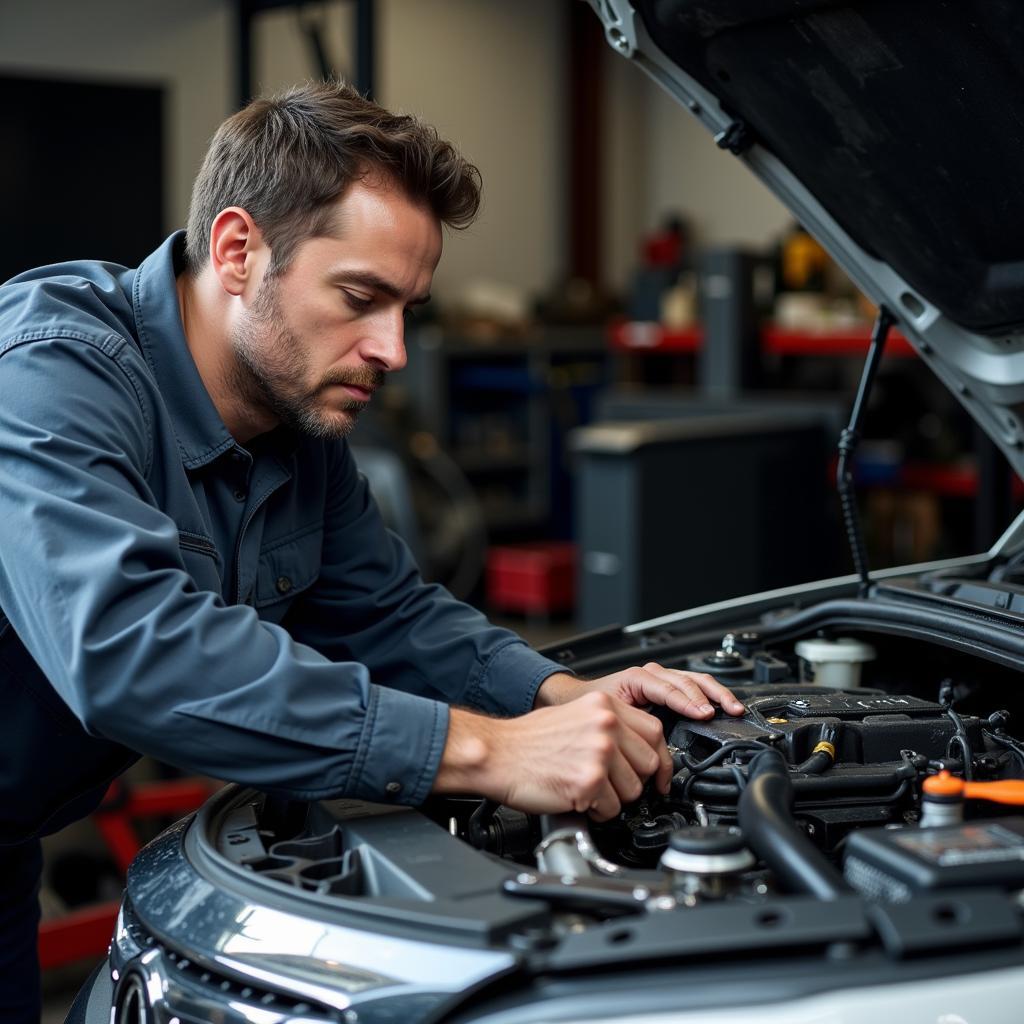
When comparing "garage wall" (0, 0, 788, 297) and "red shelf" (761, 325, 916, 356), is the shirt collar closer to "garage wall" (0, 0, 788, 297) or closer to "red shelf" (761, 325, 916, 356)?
"red shelf" (761, 325, 916, 356)

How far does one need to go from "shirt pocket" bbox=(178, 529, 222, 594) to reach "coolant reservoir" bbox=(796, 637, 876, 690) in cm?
71

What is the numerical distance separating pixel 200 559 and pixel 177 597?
28cm

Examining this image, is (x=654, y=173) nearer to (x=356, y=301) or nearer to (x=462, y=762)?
(x=356, y=301)

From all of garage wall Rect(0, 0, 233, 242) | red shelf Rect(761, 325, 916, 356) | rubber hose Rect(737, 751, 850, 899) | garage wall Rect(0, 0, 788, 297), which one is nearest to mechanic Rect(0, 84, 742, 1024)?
rubber hose Rect(737, 751, 850, 899)

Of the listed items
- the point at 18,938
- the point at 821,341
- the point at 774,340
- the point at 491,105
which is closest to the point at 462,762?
the point at 18,938

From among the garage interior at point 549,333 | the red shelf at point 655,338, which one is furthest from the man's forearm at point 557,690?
the red shelf at point 655,338

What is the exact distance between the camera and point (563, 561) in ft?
19.5

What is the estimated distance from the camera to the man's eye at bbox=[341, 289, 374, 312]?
138 cm

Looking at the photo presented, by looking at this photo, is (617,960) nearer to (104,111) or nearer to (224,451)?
(224,451)

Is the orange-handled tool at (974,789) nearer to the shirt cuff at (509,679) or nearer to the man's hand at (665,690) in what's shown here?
the man's hand at (665,690)

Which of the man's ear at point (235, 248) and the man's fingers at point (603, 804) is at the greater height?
the man's ear at point (235, 248)

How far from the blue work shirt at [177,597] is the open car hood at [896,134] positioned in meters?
0.62

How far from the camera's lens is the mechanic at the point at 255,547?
111 cm

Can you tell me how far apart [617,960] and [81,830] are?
2461mm
